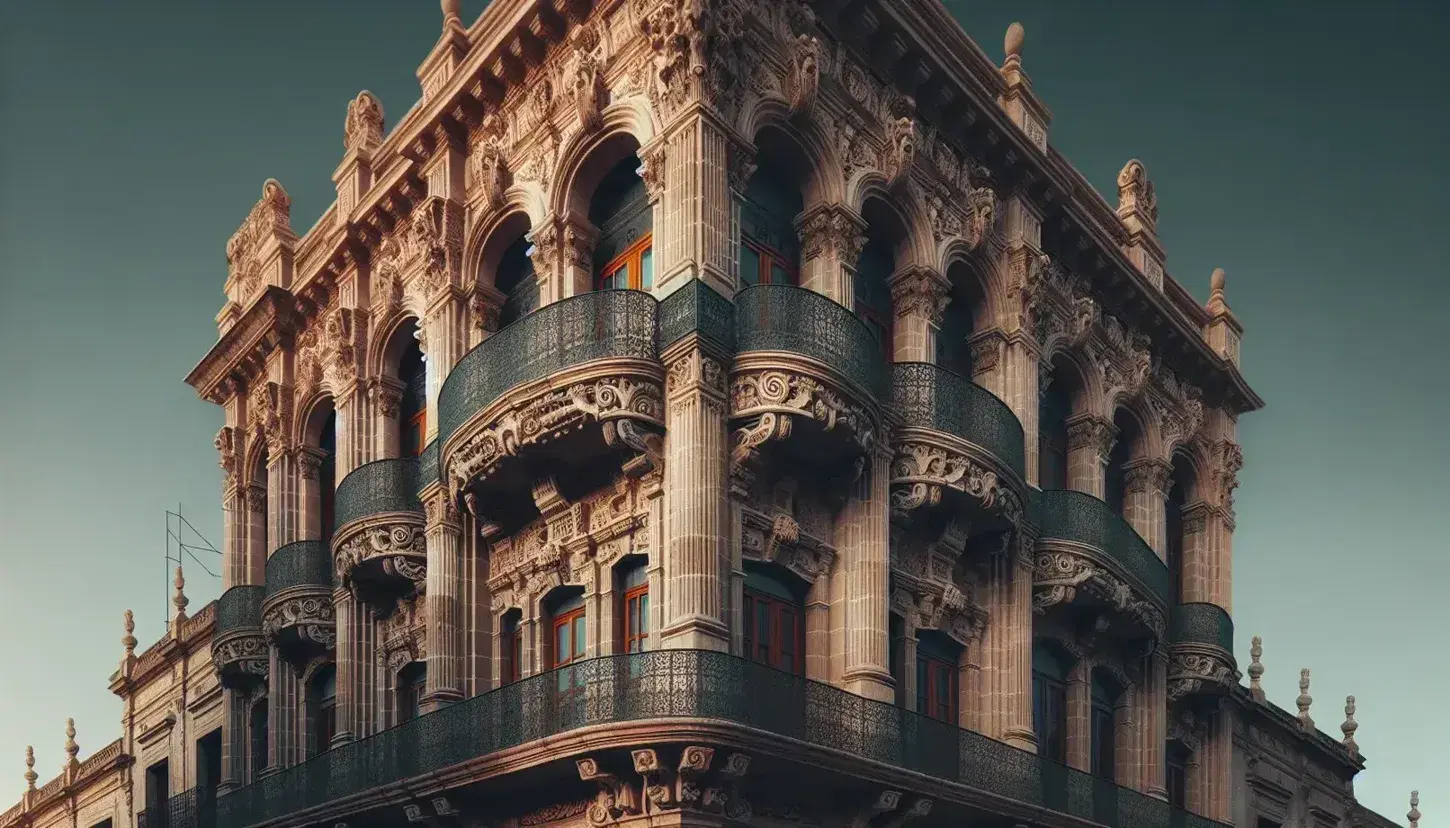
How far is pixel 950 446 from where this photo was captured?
20875 mm

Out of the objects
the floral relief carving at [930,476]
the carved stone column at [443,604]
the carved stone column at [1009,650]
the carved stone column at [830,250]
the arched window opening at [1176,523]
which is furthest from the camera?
the arched window opening at [1176,523]

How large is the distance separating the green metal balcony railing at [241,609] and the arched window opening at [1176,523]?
1721 cm

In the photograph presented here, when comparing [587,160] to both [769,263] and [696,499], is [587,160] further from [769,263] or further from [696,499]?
[696,499]

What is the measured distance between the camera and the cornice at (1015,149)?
75.4ft

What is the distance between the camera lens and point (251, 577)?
100.0ft

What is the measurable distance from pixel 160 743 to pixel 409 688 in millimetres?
13222

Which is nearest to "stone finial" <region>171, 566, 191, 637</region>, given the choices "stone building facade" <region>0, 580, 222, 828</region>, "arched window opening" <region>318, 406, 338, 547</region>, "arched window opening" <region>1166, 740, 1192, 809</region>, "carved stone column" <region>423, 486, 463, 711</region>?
"stone building facade" <region>0, 580, 222, 828</region>

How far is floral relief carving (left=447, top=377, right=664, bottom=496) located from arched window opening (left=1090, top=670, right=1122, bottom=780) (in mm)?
11184

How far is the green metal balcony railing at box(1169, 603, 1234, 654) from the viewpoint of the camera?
2834 cm

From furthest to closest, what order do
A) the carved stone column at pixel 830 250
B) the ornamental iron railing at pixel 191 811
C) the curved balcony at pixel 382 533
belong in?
1. the ornamental iron railing at pixel 191 811
2. the curved balcony at pixel 382 533
3. the carved stone column at pixel 830 250

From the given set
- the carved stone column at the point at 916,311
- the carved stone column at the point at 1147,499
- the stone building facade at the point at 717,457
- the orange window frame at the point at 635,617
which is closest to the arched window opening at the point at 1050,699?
the stone building facade at the point at 717,457

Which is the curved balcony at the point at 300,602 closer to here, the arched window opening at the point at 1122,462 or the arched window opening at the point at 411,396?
the arched window opening at the point at 411,396

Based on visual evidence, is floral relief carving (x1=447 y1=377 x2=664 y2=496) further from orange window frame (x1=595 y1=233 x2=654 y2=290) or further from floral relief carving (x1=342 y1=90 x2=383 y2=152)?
floral relief carving (x1=342 y1=90 x2=383 y2=152)

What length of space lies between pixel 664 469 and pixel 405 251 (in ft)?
29.1
